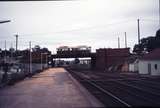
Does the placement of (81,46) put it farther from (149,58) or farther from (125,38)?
(149,58)

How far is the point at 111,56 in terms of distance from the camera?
364 feet

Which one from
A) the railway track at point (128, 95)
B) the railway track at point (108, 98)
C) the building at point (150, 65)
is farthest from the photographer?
the building at point (150, 65)

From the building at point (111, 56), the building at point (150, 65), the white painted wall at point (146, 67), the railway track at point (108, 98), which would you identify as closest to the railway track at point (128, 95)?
the railway track at point (108, 98)

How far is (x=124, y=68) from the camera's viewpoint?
96.5m

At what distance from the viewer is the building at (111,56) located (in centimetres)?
10900

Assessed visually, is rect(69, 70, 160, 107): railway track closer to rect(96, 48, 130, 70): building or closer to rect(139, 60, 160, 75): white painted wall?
rect(139, 60, 160, 75): white painted wall

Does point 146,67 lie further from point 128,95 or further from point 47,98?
point 47,98

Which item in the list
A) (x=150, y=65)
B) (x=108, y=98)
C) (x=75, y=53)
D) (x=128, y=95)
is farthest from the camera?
(x=75, y=53)

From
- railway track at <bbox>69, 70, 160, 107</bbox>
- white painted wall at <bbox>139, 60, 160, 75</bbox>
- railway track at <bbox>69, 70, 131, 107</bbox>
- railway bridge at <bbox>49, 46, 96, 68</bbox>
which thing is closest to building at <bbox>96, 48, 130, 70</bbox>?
railway bridge at <bbox>49, 46, 96, 68</bbox>

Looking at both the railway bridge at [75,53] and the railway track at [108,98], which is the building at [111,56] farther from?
the railway track at [108,98]

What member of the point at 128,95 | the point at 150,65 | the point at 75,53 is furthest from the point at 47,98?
the point at 75,53

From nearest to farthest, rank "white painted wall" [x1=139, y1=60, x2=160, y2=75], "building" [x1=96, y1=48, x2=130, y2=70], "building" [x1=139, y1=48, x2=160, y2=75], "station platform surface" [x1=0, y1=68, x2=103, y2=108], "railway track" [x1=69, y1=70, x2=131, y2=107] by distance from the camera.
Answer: "station platform surface" [x1=0, y1=68, x2=103, y2=108]
"railway track" [x1=69, y1=70, x2=131, y2=107]
"white painted wall" [x1=139, y1=60, x2=160, y2=75]
"building" [x1=139, y1=48, x2=160, y2=75]
"building" [x1=96, y1=48, x2=130, y2=70]

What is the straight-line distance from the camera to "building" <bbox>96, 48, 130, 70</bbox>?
10900 cm

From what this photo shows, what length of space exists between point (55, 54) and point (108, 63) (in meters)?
23.5
